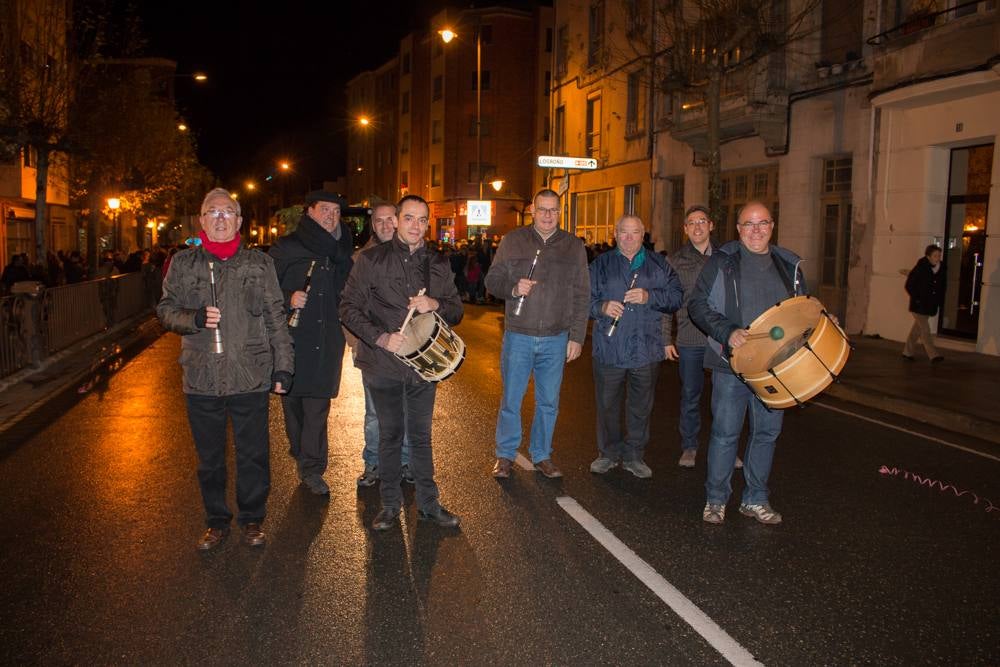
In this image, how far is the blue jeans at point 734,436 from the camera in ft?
17.8

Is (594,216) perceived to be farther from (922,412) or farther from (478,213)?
(922,412)

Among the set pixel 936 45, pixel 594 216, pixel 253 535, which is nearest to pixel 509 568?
pixel 253 535

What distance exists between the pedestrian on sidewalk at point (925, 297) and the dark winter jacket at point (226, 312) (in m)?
11.0

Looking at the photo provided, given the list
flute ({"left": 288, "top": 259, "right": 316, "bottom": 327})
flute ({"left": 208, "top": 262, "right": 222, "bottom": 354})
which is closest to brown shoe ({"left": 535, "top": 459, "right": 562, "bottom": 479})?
flute ({"left": 288, "top": 259, "right": 316, "bottom": 327})

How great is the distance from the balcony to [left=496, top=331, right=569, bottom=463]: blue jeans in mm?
10338

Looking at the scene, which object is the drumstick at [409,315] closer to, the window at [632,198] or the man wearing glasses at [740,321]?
the man wearing glasses at [740,321]

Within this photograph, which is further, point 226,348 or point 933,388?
point 933,388

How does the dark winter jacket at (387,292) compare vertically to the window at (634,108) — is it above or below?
below

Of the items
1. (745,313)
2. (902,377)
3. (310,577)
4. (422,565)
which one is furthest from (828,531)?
(902,377)

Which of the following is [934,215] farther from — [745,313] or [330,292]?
[330,292]

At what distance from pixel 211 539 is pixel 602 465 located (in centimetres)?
306

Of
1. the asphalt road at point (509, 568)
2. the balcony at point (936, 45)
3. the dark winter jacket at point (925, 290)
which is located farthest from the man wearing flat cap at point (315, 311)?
the balcony at point (936, 45)

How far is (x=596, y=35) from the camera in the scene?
95.0 feet

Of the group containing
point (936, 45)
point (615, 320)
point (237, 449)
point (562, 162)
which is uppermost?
point (936, 45)
